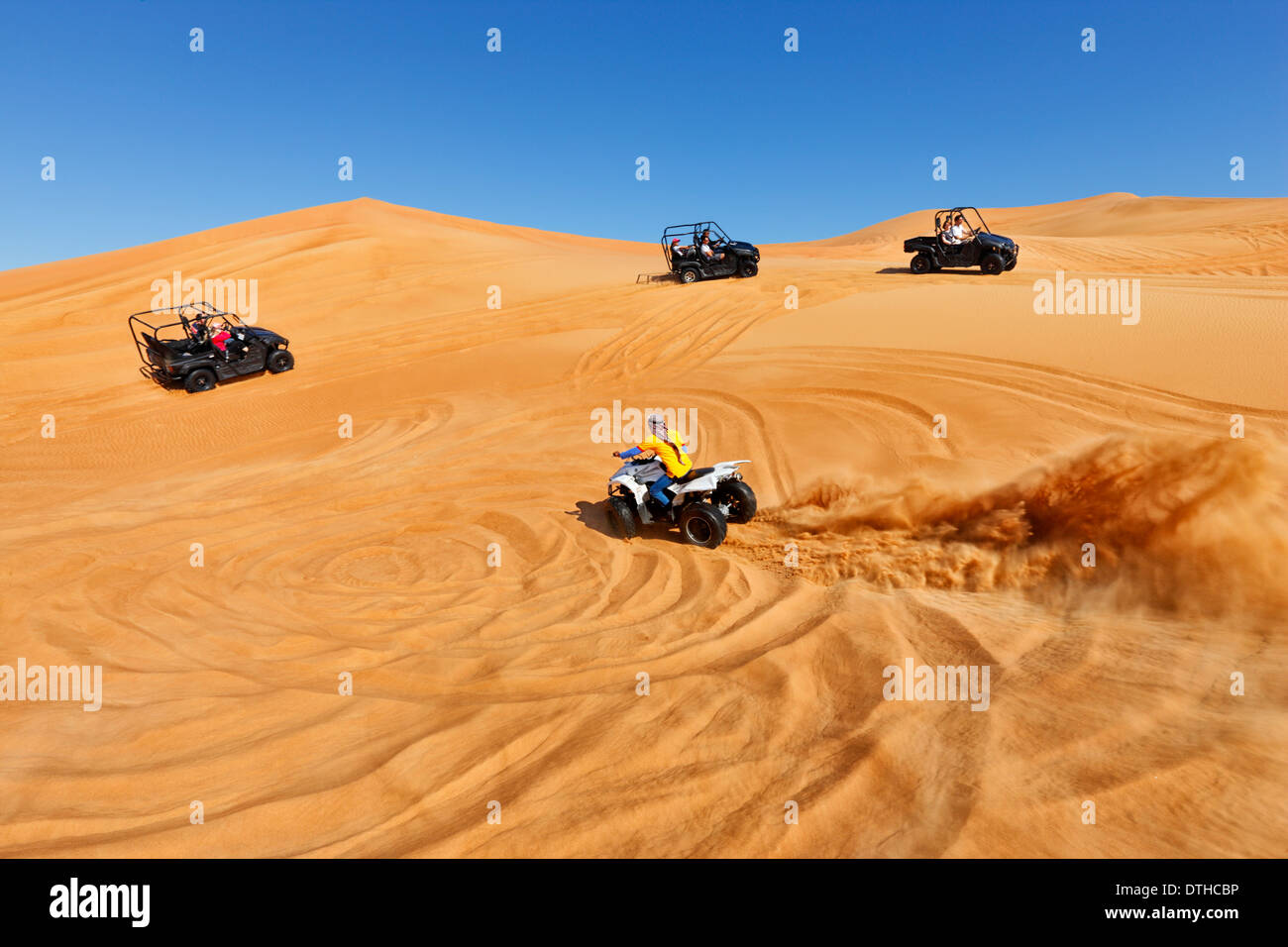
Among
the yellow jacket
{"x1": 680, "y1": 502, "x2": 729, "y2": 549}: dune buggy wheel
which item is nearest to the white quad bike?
{"x1": 680, "y1": 502, "x2": 729, "y2": 549}: dune buggy wheel

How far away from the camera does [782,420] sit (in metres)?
9.16

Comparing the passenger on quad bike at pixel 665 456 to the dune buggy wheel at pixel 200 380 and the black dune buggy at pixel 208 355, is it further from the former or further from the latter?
the dune buggy wheel at pixel 200 380

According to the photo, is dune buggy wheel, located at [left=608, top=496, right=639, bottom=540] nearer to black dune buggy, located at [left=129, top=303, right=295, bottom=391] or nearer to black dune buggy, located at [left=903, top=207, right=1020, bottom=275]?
black dune buggy, located at [left=129, top=303, right=295, bottom=391]

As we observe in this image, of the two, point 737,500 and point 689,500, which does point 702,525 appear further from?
point 737,500

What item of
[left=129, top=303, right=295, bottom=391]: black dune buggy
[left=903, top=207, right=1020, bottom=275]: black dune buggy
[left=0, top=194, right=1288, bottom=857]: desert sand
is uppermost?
[left=903, top=207, right=1020, bottom=275]: black dune buggy

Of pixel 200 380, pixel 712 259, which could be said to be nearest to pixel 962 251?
pixel 712 259

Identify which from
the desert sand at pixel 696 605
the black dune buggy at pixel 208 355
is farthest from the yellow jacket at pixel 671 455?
the black dune buggy at pixel 208 355

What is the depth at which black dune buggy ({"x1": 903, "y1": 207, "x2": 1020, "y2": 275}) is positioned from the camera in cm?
1702

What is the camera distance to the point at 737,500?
6660mm

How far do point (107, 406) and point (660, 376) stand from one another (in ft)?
32.7

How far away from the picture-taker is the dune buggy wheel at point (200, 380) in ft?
41.0

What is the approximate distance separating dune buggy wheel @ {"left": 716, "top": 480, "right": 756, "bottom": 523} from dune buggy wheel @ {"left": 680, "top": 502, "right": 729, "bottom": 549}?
0.34 metres
